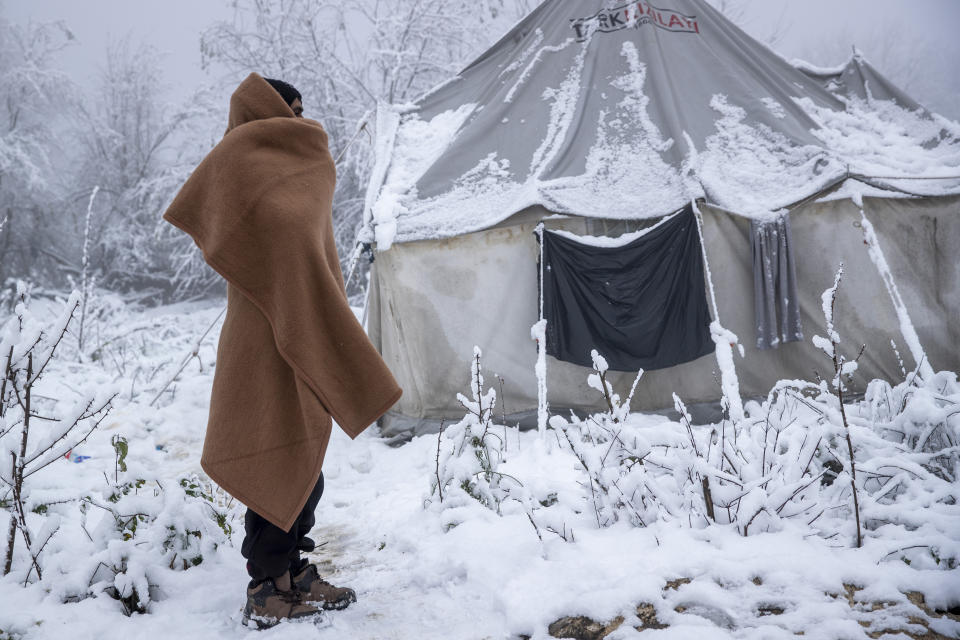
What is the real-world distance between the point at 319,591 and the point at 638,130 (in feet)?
13.1

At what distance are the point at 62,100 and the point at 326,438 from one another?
15.3 meters

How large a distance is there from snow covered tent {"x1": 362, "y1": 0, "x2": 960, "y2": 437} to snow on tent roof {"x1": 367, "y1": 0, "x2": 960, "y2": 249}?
0.7 inches

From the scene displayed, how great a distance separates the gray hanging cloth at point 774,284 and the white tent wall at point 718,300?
170mm

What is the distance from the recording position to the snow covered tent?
13.8 feet

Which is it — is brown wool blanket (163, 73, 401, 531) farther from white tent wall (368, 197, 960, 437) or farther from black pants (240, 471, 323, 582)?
white tent wall (368, 197, 960, 437)

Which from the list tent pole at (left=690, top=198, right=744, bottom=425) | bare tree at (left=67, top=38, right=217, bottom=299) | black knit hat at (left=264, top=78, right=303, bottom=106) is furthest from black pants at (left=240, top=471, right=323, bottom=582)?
bare tree at (left=67, top=38, right=217, bottom=299)

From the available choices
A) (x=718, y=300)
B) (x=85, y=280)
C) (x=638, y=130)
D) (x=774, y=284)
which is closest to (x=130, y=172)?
(x=85, y=280)

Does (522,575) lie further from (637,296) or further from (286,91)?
(637,296)

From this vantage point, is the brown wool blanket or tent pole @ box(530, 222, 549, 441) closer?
the brown wool blanket

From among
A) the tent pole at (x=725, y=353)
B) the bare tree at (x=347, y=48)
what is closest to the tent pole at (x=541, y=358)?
the tent pole at (x=725, y=353)

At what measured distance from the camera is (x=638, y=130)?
462 cm

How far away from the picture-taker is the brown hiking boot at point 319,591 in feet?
5.79

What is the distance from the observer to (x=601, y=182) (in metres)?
4.36

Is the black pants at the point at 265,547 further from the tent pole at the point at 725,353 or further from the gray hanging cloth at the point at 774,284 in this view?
the gray hanging cloth at the point at 774,284
